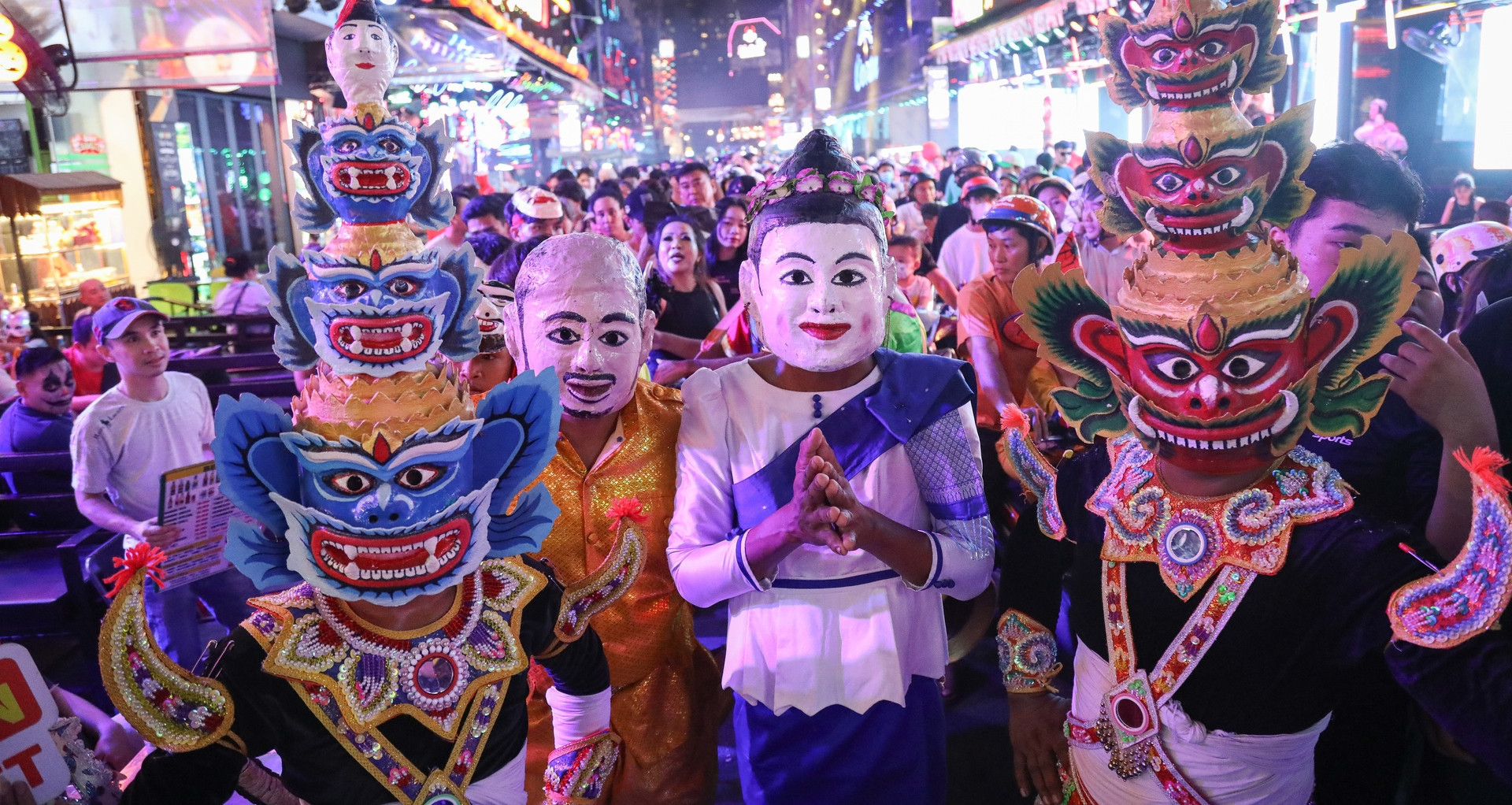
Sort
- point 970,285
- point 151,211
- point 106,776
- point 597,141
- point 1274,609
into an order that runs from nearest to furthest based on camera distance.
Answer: point 1274,609, point 106,776, point 970,285, point 151,211, point 597,141

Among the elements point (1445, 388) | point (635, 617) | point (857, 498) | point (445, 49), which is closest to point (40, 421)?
point (635, 617)

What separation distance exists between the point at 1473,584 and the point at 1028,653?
30.9 inches

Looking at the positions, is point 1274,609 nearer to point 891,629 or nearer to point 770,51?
point 891,629

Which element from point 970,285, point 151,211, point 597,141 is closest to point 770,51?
point 597,141

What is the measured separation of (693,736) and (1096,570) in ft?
3.45

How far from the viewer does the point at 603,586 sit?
194 cm

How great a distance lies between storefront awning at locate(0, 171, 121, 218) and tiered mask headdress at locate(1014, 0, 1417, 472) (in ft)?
34.0

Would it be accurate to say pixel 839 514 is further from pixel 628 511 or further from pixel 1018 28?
pixel 1018 28

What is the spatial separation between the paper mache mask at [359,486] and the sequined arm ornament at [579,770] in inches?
21.6

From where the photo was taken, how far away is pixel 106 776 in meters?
1.80

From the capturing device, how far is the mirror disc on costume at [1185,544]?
169 centimetres

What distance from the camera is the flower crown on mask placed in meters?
2.07

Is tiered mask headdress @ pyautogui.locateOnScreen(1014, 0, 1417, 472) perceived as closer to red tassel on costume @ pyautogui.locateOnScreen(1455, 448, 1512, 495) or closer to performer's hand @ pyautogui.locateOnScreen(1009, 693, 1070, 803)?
red tassel on costume @ pyautogui.locateOnScreen(1455, 448, 1512, 495)

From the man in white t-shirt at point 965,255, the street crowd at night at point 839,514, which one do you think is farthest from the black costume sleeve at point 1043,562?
the man in white t-shirt at point 965,255
